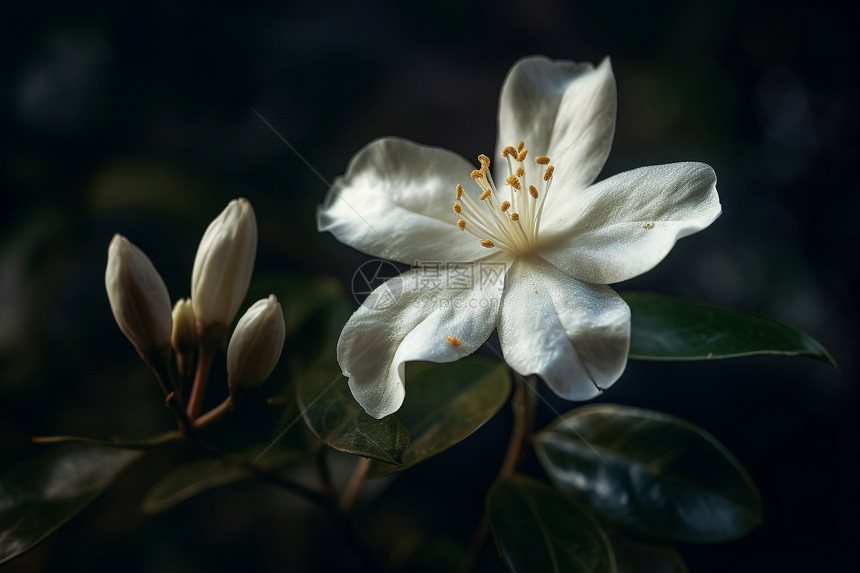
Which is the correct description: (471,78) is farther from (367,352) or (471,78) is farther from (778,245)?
(367,352)

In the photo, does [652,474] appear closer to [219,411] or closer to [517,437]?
[517,437]

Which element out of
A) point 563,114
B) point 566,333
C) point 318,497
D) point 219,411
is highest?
point 563,114

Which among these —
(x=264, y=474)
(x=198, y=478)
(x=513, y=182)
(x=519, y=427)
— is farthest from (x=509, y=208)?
(x=198, y=478)

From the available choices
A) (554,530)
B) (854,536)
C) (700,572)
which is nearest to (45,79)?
(554,530)

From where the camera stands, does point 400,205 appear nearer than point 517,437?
Yes

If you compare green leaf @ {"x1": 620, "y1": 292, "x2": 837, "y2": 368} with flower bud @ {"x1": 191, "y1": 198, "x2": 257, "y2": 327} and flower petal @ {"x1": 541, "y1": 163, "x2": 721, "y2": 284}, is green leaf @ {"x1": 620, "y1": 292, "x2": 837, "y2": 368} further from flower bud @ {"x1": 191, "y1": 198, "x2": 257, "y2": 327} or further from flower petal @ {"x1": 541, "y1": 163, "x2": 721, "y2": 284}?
flower bud @ {"x1": 191, "y1": 198, "x2": 257, "y2": 327}

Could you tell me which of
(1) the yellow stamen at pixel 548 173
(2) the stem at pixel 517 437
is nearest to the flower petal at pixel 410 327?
(1) the yellow stamen at pixel 548 173

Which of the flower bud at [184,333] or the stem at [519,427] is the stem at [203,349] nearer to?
the flower bud at [184,333]
